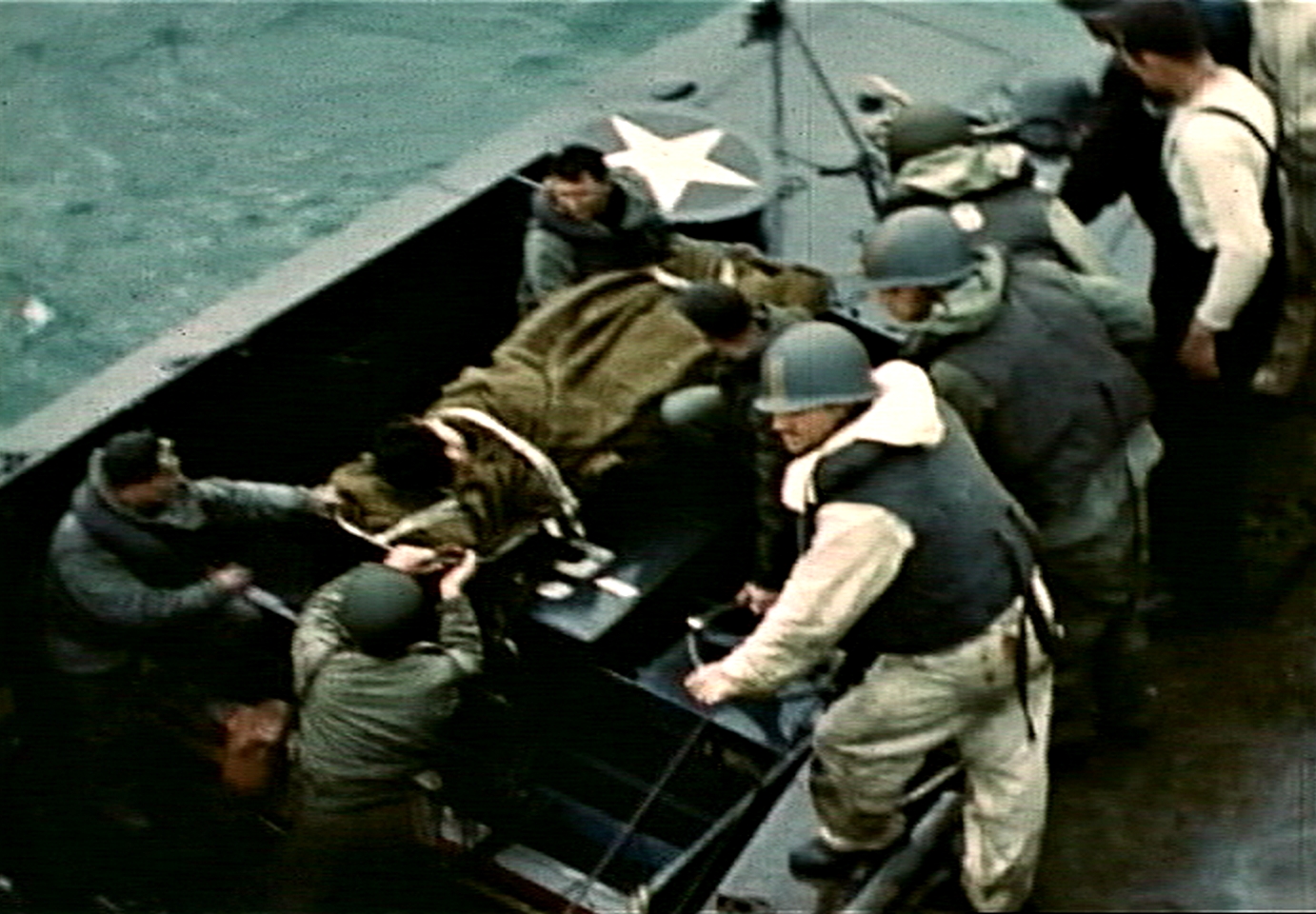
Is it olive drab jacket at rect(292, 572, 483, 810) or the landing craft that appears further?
the landing craft

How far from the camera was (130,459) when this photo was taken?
7359mm

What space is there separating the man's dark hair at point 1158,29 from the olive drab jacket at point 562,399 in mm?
1871

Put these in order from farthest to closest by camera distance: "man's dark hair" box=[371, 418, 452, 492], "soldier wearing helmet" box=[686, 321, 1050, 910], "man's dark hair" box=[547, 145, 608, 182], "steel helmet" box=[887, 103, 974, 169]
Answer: "man's dark hair" box=[547, 145, 608, 182], "man's dark hair" box=[371, 418, 452, 492], "steel helmet" box=[887, 103, 974, 169], "soldier wearing helmet" box=[686, 321, 1050, 910]

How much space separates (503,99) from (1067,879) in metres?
12.6

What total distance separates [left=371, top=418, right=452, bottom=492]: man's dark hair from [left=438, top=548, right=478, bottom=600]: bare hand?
10.9 inches

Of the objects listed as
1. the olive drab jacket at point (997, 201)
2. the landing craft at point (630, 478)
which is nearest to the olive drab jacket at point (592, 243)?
the landing craft at point (630, 478)

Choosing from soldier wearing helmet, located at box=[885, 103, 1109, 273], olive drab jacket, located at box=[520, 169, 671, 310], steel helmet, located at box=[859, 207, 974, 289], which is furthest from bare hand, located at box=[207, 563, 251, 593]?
steel helmet, located at box=[859, 207, 974, 289]

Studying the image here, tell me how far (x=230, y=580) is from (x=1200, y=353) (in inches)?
133

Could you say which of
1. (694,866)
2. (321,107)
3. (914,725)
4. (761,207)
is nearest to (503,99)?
(321,107)

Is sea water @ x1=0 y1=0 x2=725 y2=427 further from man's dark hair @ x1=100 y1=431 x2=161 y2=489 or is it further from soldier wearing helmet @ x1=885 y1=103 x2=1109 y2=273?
soldier wearing helmet @ x1=885 y1=103 x2=1109 y2=273

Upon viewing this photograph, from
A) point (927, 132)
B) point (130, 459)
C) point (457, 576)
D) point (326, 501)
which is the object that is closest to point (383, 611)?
point (457, 576)

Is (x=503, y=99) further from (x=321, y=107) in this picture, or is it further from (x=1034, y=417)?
(x=1034, y=417)

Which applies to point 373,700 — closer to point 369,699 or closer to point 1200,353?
point 369,699

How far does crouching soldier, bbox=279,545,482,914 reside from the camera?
269 inches
